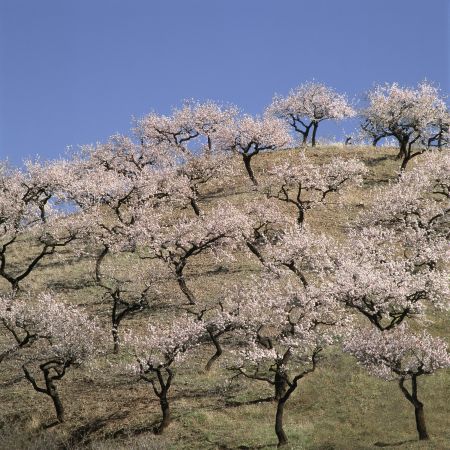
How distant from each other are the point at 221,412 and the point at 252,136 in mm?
43952

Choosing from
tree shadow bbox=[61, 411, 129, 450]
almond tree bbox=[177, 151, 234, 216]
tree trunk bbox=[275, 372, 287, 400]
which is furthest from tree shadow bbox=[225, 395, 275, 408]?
almond tree bbox=[177, 151, 234, 216]

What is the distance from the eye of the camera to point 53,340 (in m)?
43.2

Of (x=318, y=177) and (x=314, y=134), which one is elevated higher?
(x=314, y=134)

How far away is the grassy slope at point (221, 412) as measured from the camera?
111 ft

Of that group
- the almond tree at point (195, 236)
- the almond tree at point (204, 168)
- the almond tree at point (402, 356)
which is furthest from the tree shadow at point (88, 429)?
the almond tree at point (204, 168)

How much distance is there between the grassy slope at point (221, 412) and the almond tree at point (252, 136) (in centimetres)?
3565

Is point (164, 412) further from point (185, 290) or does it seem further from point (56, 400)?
point (185, 290)

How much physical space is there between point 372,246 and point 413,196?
1077cm

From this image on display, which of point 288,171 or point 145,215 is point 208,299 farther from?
point 288,171

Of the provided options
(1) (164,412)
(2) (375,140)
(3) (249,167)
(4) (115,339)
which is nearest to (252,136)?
(3) (249,167)

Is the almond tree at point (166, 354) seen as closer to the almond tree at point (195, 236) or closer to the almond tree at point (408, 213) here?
the almond tree at point (195, 236)

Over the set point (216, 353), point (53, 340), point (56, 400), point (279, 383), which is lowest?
point (56, 400)

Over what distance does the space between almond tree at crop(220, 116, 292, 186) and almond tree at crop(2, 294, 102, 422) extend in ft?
120

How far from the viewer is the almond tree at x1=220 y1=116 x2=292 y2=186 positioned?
248 ft
